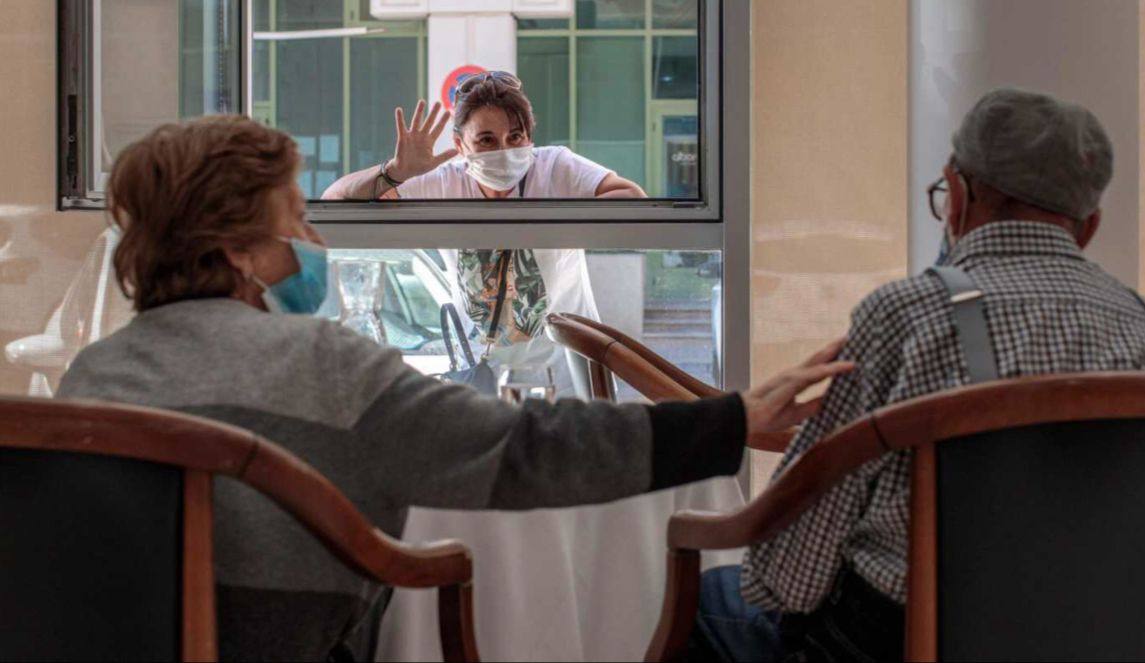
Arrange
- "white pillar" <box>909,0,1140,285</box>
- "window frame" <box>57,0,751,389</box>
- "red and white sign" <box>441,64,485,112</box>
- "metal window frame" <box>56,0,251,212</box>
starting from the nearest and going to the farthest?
"white pillar" <box>909,0,1140,285</box> → "window frame" <box>57,0,751,389</box> → "metal window frame" <box>56,0,251,212</box> → "red and white sign" <box>441,64,485,112</box>

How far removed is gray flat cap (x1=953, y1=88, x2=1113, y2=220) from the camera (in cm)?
145

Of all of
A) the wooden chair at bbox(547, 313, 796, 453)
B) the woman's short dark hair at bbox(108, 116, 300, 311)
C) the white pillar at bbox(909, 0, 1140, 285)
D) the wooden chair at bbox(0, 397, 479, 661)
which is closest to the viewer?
the wooden chair at bbox(0, 397, 479, 661)

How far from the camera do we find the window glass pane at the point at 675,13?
10.9 ft

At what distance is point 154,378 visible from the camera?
4.31 feet

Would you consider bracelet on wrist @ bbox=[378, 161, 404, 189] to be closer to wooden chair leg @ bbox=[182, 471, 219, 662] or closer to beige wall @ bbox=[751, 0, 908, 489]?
beige wall @ bbox=[751, 0, 908, 489]

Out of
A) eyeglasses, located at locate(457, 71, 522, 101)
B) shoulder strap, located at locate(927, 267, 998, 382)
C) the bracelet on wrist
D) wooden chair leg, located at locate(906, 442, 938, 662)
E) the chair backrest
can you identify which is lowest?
wooden chair leg, located at locate(906, 442, 938, 662)

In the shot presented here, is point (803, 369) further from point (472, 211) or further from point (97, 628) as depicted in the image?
point (472, 211)

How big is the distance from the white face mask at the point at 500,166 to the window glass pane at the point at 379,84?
0.39 metres

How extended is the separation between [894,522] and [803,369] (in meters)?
0.21

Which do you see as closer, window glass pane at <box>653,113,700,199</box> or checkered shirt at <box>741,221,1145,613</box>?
checkered shirt at <box>741,221,1145,613</box>

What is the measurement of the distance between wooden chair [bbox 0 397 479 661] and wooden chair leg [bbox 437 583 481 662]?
24 centimetres

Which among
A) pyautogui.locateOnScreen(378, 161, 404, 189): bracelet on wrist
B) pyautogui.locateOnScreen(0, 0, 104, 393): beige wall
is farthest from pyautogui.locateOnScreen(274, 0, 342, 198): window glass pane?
pyautogui.locateOnScreen(0, 0, 104, 393): beige wall

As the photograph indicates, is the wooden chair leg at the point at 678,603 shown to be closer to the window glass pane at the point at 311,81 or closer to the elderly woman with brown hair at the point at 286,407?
the elderly woman with brown hair at the point at 286,407

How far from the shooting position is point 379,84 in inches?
149
